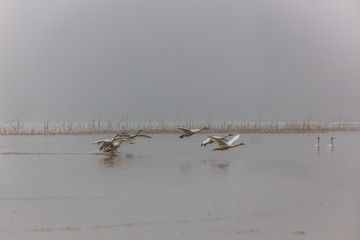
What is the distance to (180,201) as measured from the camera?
10.5m

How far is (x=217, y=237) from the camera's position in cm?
748

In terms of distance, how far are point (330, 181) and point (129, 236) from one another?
26.4ft

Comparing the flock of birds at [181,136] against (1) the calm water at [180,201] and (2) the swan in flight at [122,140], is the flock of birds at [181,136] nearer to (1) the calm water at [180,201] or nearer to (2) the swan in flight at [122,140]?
(2) the swan in flight at [122,140]

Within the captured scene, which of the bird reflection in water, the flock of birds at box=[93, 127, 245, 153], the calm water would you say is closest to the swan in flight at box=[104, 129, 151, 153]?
the flock of birds at box=[93, 127, 245, 153]

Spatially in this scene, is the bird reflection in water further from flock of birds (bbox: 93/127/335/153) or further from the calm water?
flock of birds (bbox: 93/127/335/153)

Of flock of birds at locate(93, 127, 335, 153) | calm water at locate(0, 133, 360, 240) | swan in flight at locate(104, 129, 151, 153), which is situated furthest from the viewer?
swan in flight at locate(104, 129, 151, 153)

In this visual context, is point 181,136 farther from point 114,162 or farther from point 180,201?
point 180,201

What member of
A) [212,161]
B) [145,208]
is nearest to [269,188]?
[145,208]

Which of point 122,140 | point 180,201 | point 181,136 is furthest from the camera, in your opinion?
point 122,140

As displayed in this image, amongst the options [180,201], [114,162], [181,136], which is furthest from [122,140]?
[180,201]

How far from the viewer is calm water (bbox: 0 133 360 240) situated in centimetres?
793

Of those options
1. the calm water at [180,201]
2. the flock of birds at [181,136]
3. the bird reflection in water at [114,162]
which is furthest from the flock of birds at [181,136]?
the bird reflection in water at [114,162]

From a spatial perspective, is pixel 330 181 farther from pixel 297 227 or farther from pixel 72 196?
pixel 72 196

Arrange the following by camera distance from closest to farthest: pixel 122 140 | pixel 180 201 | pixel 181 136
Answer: pixel 180 201 < pixel 181 136 < pixel 122 140
